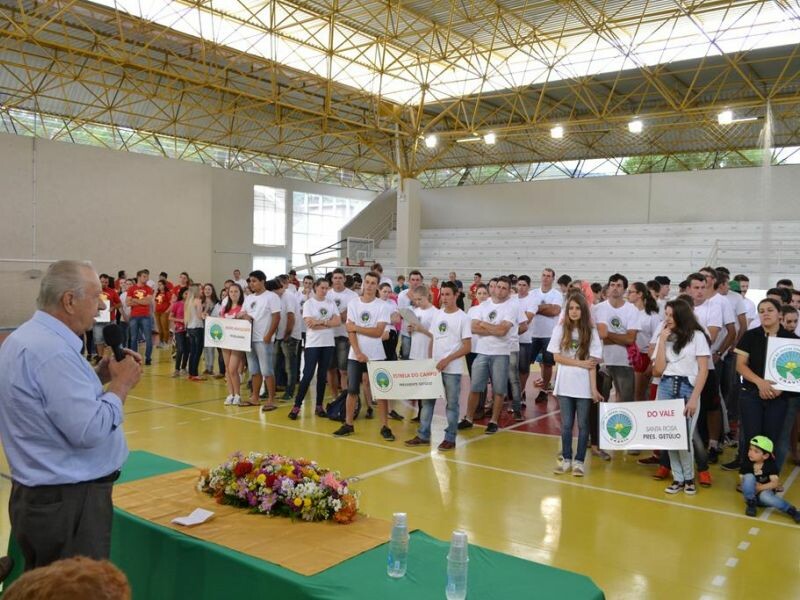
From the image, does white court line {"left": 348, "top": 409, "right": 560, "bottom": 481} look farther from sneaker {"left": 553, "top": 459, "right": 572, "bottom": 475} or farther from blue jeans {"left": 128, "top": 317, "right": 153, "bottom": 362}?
blue jeans {"left": 128, "top": 317, "right": 153, "bottom": 362}

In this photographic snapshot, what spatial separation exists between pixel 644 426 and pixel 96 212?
18.3 metres

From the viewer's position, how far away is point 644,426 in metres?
6.04

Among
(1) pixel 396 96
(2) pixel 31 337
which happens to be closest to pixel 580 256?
(1) pixel 396 96

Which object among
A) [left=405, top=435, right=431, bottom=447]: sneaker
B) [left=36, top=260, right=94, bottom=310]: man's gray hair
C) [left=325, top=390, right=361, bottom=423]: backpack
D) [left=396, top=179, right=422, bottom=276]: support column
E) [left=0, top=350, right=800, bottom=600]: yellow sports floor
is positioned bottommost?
[left=0, top=350, right=800, bottom=600]: yellow sports floor

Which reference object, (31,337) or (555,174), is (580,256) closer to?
(555,174)

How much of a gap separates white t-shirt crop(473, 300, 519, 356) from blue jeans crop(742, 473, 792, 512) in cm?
304

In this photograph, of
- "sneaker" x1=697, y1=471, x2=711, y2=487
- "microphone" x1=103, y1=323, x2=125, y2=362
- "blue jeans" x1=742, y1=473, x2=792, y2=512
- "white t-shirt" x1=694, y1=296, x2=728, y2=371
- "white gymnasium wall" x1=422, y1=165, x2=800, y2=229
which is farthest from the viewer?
"white gymnasium wall" x1=422, y1=165, x2=800, y2=229

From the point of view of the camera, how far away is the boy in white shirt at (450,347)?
7.18 meters

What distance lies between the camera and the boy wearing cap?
5367 millimetres

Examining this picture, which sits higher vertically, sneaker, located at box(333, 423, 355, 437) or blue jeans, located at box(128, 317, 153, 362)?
blue jeans, located at box(128, 317, 153, 362)

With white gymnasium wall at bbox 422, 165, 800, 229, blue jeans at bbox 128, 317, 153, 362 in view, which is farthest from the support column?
blue jeans at bbox 128, 317, 153, 362

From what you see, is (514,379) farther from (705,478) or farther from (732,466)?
(705,478)

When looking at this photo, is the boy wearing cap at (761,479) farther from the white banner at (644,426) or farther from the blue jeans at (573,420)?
the blue jeans at (573,420)

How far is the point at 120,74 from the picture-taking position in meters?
21.8
